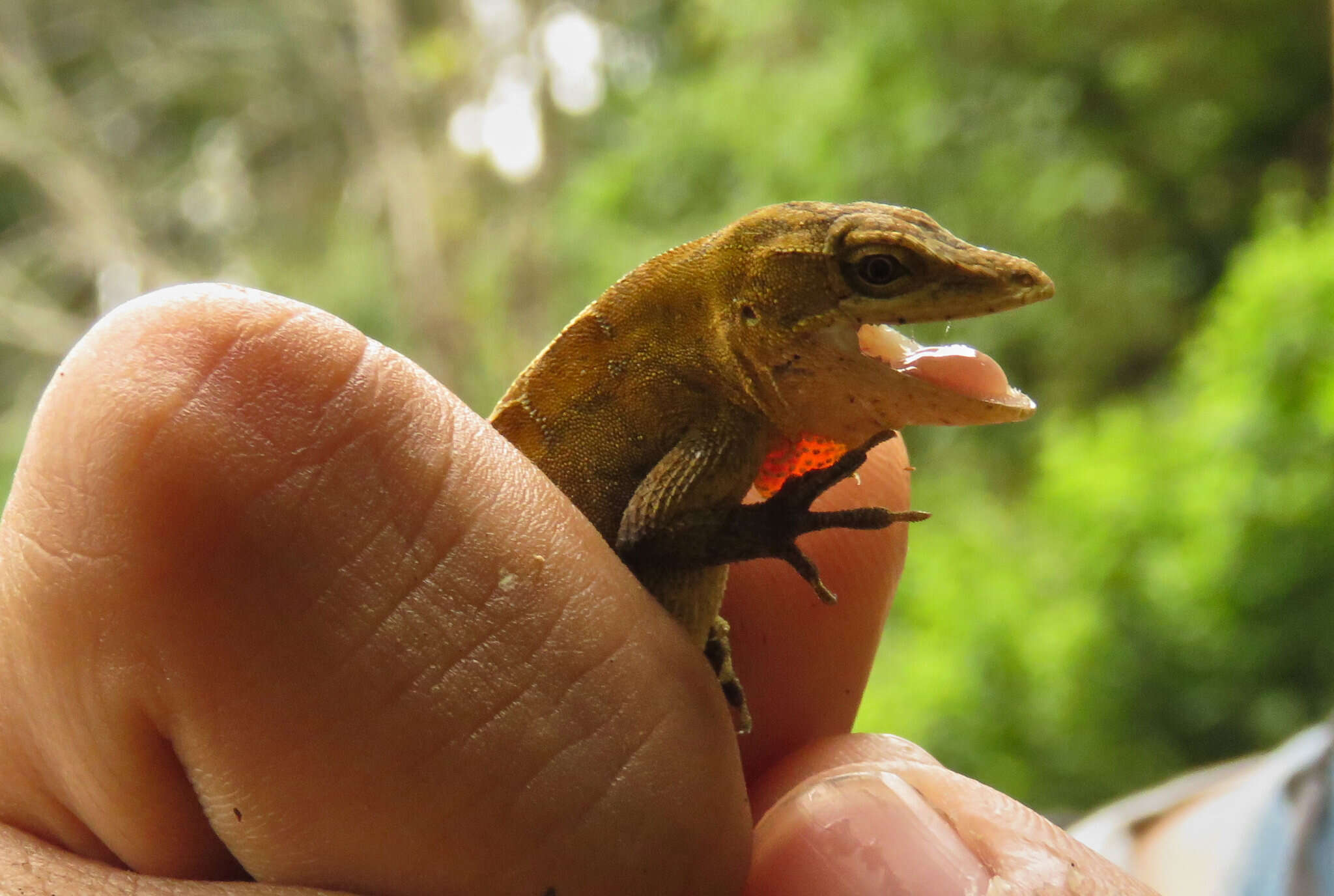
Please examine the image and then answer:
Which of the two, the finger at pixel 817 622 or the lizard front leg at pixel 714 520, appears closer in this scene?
the lizard front leg at pixel 714 520

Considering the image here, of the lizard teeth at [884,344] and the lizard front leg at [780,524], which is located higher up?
the lizard teeth at [884,344]

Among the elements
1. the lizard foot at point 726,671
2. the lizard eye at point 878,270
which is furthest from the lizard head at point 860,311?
the lizard foot at point 726,671

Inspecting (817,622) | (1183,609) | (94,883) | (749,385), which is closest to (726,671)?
(817,622)

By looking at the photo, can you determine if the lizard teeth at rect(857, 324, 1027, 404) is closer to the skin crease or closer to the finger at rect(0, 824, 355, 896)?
the skin crease

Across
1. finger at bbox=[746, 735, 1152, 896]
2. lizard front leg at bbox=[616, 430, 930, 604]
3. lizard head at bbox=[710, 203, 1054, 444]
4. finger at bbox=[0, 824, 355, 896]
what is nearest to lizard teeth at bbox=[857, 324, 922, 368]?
lizard head at bbox=[710, 203, 1054, 444]

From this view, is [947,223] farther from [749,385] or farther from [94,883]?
[94,883]

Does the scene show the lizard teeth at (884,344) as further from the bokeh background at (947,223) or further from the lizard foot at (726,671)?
the bokeh background at (947,223)

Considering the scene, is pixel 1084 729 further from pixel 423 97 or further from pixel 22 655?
pixel 423 97
